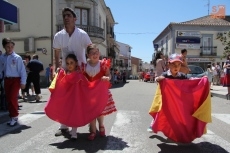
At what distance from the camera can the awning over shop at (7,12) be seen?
9461 millimetres

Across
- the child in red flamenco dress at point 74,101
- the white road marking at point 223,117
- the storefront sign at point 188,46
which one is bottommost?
the white road marking at point 223,117

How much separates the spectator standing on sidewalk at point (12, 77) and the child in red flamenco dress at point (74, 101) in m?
1.66

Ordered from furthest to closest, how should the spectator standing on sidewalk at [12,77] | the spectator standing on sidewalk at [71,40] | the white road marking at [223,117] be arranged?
the white road marking at [223,117] < the spectator standing on sidewalk at [12,77] < the spectator standing on sidewalk at [71,40]

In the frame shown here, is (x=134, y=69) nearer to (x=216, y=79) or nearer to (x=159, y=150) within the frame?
(x=216, y=79)

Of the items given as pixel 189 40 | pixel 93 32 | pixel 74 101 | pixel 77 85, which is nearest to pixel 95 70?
pixel 77 85

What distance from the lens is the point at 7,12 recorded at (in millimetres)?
9898

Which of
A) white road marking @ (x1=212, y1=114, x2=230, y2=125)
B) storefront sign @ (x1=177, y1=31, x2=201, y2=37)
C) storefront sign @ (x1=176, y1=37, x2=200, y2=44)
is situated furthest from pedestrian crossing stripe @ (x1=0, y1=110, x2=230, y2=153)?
storefront sign @ (x1=177, y1=31, x2=201, y2=37)

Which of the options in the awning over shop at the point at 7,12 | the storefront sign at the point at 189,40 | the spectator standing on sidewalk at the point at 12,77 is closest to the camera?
the spectator standing on sidewalk at the point at 12,77

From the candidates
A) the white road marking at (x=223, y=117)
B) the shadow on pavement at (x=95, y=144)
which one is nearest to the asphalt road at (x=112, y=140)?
the shadow on pavement at (x=95, y=144)

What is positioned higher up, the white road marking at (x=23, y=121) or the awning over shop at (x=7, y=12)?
the awning over shop at (x=7, y=12)

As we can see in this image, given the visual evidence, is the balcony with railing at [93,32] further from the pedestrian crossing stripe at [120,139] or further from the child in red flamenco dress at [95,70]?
the child in red flamenco dress at [95,70]

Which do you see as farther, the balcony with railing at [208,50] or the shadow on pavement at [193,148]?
the balcony with railing at [208,50]

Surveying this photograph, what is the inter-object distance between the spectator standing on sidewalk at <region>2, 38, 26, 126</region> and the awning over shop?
3.46 meters

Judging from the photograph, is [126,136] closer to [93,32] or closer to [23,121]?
[23,121]
